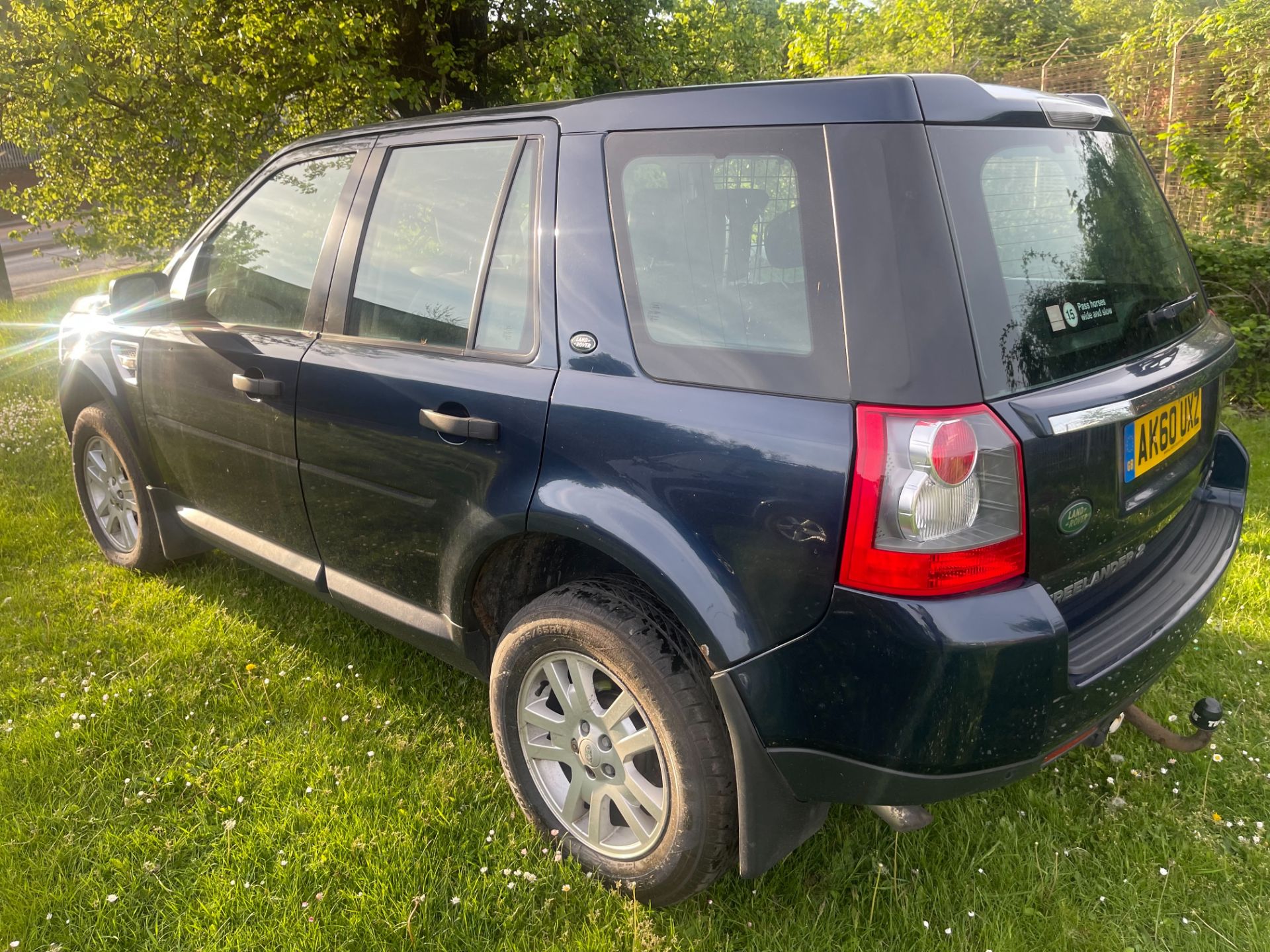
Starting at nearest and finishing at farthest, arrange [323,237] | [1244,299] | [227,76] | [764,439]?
[764,439] < [323,237] < [1244,299] < [227,76]

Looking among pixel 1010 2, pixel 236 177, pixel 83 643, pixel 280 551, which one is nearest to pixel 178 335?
pixel 280 551

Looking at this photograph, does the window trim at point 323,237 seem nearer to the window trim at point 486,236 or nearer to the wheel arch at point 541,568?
the window trim at point 486,236

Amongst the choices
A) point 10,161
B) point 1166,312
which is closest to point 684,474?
point 1166,312

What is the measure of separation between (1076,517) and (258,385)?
2.38 meters

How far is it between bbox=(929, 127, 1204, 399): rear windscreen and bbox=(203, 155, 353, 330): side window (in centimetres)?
198

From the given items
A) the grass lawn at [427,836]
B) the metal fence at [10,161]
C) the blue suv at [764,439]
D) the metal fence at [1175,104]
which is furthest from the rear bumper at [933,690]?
the metal fence at [10,161]

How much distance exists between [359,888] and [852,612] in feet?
4.89

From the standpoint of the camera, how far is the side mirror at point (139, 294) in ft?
11.0

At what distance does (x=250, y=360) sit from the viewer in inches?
111

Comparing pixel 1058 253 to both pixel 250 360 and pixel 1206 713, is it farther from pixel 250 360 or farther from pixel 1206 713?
pixel 250 360

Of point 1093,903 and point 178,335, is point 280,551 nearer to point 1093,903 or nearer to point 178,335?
point 178,335

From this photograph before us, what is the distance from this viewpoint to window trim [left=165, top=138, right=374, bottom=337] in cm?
267

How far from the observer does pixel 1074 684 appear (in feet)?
5.39

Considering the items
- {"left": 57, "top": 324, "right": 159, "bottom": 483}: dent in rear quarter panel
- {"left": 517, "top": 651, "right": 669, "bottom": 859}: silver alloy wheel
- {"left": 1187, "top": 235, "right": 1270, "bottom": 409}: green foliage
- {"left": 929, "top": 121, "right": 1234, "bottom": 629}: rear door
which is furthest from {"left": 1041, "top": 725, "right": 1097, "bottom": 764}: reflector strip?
{"left": 1187, "top": 235, "right": 1270, "bottom": 409}: green foliage
